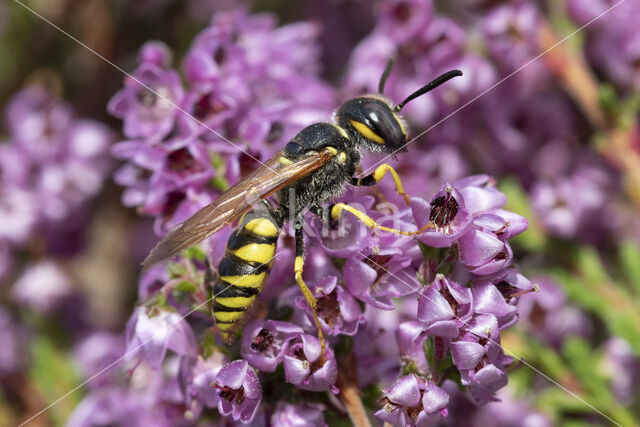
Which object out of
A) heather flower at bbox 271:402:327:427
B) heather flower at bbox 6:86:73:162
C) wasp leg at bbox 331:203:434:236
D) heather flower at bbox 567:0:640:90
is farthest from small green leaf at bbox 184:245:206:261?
heather flower at bbox 567:0:640:90

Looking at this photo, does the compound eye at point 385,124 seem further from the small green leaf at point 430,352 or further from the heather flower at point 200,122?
the small green leaf at point 430,352

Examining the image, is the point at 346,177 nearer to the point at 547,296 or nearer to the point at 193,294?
the point at 193,294

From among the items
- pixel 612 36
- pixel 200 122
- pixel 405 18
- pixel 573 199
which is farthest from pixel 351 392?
pixel 612 36

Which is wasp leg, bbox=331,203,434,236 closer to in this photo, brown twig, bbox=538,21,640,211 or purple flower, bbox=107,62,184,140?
purple flower, bbox=107,62,184,140

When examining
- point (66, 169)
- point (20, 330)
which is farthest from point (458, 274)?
point (20, 330)

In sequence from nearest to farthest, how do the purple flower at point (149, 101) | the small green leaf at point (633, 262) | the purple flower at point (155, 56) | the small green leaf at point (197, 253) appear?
the small green leaf at point (197, 253), the purple flower at point (149, 101), the purple flower at point (155, 56), the small green leaf at point (633, 262)

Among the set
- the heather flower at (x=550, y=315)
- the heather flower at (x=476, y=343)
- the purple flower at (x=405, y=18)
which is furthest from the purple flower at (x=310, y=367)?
the purple flower at (x=405, y=18)
